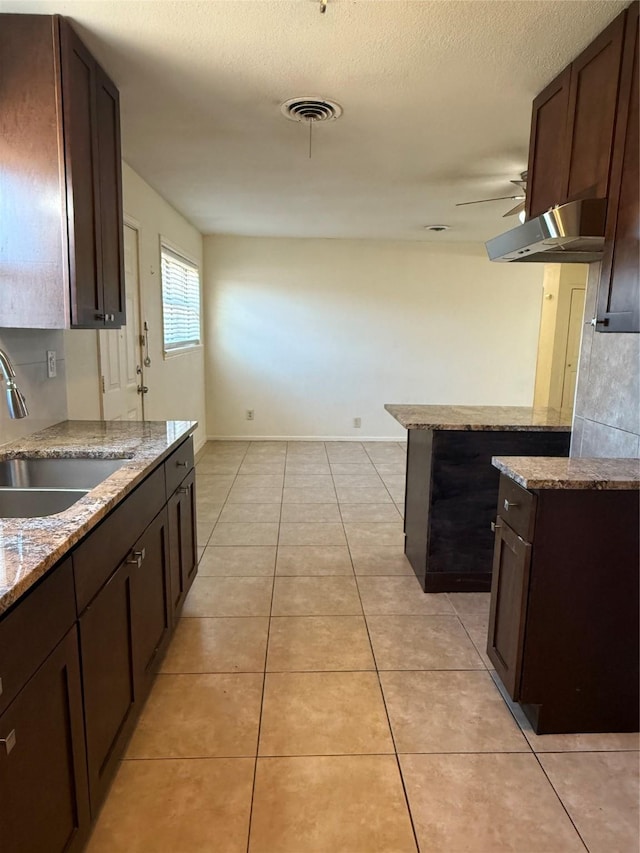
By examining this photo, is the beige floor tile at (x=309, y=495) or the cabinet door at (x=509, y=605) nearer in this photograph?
the cabinet door at (x=509, y=605)

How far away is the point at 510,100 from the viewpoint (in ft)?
7.82

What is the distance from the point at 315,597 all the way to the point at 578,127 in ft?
7.95

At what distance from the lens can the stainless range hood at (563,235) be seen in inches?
71.6

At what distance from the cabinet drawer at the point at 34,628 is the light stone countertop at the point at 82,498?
0.04m

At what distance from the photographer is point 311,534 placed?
3.54 meters

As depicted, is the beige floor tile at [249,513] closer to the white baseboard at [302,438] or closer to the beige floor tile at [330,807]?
the beige floor tile at [330,807]

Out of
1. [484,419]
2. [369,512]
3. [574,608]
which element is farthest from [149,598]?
[369,512]

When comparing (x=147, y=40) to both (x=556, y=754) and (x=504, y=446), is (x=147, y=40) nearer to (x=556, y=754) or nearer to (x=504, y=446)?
(x=504, y=446)

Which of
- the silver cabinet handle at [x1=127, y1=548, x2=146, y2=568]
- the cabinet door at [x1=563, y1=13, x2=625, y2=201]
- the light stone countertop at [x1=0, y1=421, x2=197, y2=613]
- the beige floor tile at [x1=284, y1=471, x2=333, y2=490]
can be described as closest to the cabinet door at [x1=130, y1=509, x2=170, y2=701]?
the silver cabinet handle at [x1=127, y1=548, x2=146, y2=568]

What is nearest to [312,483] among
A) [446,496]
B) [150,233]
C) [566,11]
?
[446,496]

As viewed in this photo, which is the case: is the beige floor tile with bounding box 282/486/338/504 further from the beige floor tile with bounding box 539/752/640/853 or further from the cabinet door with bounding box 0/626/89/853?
the cabinet door with bounding box 0/626/89/853

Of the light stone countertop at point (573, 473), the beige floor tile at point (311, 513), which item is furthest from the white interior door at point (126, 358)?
the light stone countertop at point (573, 473)

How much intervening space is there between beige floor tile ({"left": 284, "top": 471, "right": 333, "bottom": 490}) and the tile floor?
1655mm

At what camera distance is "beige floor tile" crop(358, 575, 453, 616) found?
8.58 ft
